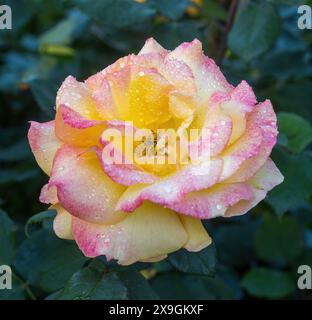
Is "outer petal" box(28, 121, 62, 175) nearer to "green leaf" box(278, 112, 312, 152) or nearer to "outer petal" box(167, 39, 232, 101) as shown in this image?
"outer petal" box(167, 39, 232, 101)

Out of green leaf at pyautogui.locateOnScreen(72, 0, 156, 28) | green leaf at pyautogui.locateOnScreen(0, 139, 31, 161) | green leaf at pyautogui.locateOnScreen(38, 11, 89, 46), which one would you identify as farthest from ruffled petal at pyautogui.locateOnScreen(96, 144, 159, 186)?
green leaf at pyautogui.locateOnScreen(38, 11, 89, 46)

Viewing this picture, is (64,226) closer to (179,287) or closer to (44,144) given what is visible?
(44,144)

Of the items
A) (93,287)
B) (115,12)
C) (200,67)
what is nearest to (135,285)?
(93,287)

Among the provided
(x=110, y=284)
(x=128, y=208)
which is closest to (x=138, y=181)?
(x=128, y=208)

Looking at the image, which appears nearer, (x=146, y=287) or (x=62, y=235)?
(x=62, y=235)

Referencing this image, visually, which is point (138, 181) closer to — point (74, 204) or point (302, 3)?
point (74, 204)

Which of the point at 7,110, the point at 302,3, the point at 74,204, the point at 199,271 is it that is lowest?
the point at 7,110
